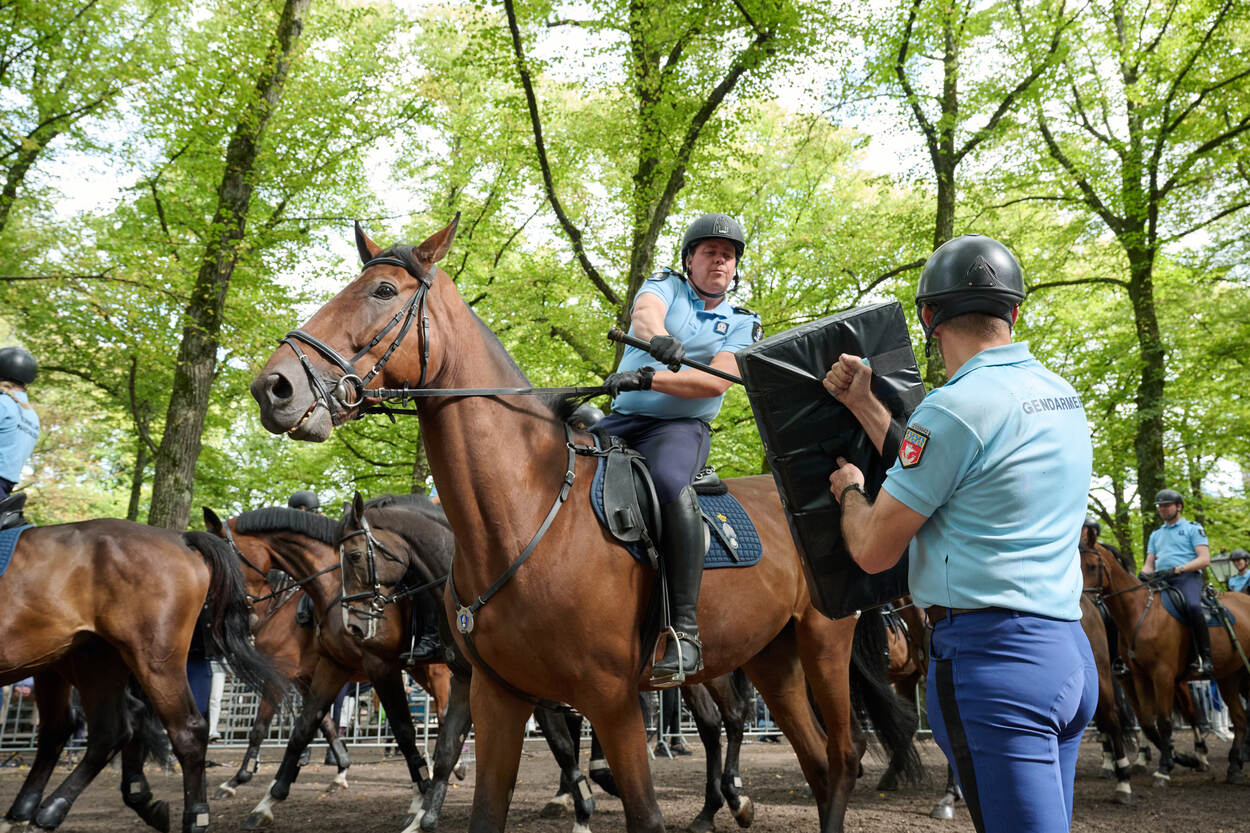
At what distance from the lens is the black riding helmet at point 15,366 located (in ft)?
23.8

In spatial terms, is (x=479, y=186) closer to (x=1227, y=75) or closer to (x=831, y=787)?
(x=1227, y=75)

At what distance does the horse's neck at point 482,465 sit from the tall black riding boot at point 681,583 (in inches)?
23.0

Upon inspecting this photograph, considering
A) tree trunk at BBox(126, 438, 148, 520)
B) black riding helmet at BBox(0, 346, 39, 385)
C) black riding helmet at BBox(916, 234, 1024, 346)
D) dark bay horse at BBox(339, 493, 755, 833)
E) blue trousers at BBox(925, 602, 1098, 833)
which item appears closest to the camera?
blue trousers at BBox(925, 602, 1098, 833)

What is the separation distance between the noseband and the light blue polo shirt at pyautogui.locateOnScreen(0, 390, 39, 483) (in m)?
4.48

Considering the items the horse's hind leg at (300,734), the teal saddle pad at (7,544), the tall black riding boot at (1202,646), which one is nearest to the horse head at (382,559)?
the horse's hind leg at (300,734)

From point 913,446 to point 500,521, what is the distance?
2139 millimetres

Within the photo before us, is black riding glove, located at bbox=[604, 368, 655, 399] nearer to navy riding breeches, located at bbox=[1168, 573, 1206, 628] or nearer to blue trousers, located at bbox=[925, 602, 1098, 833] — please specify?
blue trousers, located at bbox=[925, 602, 1098, 833]

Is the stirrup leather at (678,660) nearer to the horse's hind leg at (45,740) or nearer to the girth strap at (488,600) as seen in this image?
the girth strap at (488,600)

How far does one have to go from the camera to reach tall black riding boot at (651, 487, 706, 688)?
14.0 feet

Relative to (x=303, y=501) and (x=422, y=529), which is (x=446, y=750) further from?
(x=303, y=501)

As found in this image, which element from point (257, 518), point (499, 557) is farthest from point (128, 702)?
point (499, 557)

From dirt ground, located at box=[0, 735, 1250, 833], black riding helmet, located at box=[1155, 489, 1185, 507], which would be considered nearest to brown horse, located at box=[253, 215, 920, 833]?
dirt ground, located at box=[0, 735, 1250, 833]

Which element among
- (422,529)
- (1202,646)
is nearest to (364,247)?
(422,529)

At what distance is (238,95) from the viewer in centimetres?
1392
